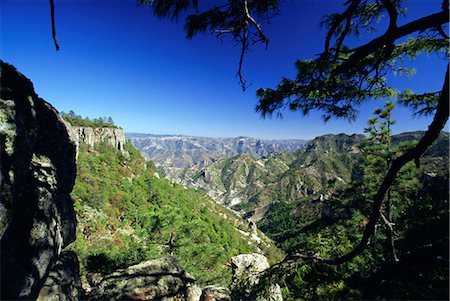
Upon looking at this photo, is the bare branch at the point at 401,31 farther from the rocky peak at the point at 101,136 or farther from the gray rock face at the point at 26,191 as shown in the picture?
the rocky peak at the point at 101,136

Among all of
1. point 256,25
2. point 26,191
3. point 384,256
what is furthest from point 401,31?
point 26,191

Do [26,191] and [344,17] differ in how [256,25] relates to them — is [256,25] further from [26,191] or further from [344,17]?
[26,191]

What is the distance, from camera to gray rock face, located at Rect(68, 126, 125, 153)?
83.2 meters

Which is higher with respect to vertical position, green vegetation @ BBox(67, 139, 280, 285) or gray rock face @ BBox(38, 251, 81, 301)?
gray rock face @ BBox(38, 251, 81, 301)

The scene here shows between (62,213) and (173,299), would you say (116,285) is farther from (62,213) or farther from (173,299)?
(62,213)

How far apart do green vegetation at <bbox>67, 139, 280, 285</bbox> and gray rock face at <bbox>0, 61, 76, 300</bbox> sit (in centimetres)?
516

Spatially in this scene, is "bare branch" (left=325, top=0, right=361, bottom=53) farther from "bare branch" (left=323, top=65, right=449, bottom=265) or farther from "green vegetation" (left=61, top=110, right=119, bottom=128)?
"green vegetation" (left=61, top=110, right=119, bottom=128)

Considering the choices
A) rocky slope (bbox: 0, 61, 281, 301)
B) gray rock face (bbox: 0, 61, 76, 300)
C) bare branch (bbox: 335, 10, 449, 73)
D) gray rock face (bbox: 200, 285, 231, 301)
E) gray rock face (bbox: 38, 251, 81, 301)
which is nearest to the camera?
bare branch (bbox: 335, 10, 449, 73)

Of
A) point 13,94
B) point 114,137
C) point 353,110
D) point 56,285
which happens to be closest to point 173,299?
point 56,285

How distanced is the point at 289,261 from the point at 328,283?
1227 millimetres

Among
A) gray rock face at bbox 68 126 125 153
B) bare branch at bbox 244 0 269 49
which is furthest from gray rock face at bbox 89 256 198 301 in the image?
gray rock face at bbox 68 126 125 153

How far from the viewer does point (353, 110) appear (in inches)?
137

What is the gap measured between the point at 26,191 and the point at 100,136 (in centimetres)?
9855

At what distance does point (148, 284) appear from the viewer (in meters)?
8.28
